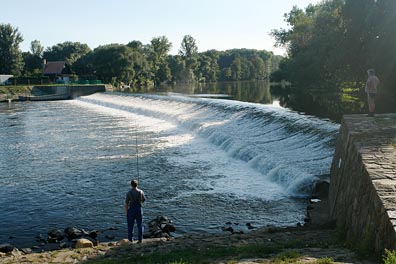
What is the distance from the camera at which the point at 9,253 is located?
1083 centimetres

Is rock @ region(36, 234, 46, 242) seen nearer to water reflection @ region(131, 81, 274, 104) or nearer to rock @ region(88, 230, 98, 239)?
rock @ region(88, 230, 98, 239)

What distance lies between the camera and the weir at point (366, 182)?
7.18 m

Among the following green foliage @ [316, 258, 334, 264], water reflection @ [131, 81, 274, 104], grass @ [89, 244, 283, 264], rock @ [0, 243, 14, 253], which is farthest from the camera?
water reflection @ [131, 81, 274, 104]

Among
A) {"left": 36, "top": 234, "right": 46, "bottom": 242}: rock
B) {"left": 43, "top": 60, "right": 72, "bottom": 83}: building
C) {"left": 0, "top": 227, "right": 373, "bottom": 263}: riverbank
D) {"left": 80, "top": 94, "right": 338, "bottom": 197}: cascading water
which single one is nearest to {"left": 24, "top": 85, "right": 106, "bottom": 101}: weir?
{"left": 43, "top": 60, "right": 72, "bottom": 83}: building

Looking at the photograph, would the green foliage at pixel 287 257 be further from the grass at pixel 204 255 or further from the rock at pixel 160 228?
the rock at pixel 160 228

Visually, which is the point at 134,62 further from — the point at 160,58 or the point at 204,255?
the point at 204,255

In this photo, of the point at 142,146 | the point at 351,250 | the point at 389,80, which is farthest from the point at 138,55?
the point at 351,250

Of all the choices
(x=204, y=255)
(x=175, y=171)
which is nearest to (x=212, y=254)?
(x=204, y=255)

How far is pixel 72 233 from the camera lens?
40.9 feet

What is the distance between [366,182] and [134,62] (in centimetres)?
9739

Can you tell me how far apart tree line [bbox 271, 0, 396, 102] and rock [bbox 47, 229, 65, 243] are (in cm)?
3532

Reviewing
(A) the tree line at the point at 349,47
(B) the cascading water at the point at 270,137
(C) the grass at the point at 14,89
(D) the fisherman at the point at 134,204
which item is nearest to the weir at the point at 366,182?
(B) the cascading water at the point at 270,137

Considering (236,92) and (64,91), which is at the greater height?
(236,92)

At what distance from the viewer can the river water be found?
1391 centimetres
